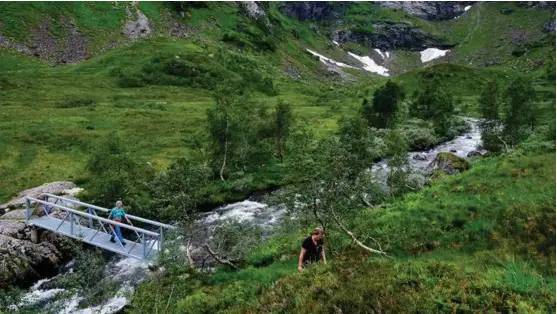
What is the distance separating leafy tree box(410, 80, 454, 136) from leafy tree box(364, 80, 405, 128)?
987 centimetres

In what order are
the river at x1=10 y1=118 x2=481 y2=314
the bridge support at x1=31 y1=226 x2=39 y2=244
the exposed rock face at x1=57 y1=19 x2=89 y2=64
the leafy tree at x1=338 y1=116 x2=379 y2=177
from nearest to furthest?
the river at x1=10 y1=118 x2=481 y2=314
the bridge support at x1=31 y1=226 x2=39 y2=244
the leafy tree at x1=338 y1=116 x2=379 y2=177
the exposed rock face at x1=57 y1=19 x2=89 y2=64

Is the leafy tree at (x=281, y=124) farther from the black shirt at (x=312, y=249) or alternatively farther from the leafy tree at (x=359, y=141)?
the black shirt at (x=312, y=249)

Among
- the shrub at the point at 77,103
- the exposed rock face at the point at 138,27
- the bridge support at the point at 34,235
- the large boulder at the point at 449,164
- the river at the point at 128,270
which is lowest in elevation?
the river at the point at 128,270

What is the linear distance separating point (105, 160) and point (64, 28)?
142 metres

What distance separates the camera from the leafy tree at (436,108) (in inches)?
3322

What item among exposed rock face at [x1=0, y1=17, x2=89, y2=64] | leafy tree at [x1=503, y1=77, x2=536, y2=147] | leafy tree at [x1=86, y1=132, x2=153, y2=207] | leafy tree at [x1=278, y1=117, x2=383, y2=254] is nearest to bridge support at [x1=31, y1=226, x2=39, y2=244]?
leafy tree at [x1=86, y1=132, x2=153, y2=207]

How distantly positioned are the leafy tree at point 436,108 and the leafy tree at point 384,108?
987 centimetres

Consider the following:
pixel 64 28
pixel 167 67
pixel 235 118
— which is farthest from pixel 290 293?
pixel 64 28

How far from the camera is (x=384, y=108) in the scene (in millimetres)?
82438

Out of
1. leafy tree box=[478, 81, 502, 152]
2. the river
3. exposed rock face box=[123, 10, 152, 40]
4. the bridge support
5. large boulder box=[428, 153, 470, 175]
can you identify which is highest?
exposed rock face box=[123, 10, 152, 40]

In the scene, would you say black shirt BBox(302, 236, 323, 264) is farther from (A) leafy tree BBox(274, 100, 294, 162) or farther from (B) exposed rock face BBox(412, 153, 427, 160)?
(B) exposed rock face BBox(412, 153, 427, 160)

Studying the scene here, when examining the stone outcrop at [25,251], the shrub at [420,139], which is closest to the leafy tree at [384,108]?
the shrub at [420,139]

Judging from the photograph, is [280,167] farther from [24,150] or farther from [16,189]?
[24,150]

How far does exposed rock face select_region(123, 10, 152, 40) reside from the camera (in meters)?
182
